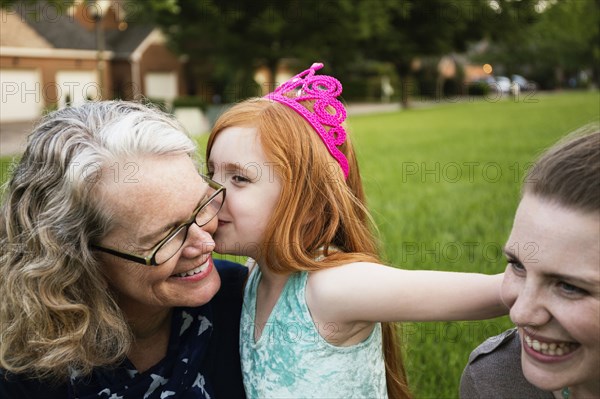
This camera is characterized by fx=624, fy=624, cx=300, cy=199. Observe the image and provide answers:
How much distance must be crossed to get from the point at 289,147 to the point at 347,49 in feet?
88.5

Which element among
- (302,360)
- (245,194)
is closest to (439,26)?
(245,194)

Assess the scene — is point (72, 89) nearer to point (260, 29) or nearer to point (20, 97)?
point (20, 97)

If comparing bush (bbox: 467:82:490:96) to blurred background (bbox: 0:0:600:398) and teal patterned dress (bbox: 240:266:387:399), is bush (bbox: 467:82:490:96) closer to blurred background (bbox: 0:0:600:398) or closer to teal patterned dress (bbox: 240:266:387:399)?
blurred background (bbox: 0:0:600:398)

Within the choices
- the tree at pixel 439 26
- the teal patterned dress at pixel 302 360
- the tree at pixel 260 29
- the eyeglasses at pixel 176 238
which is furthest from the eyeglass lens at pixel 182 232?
the tree at pixel 439 26

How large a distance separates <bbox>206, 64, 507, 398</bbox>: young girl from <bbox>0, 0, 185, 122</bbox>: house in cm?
70

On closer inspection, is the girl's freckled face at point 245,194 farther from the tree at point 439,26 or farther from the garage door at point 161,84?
the garage door at point 161,84

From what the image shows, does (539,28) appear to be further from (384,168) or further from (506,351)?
(506,351)

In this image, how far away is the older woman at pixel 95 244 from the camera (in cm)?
183

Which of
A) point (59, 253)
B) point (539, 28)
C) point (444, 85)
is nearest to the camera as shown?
point (59, 253)

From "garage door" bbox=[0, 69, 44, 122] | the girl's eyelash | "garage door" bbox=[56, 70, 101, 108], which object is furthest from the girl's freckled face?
"garage door" bbox=[0, 69, 44, 122]

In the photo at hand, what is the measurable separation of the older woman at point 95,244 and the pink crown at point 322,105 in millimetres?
424

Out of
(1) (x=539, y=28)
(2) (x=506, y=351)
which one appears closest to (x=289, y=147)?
(2) (x=506, y=351)

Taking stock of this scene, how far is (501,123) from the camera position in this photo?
53.9 ft

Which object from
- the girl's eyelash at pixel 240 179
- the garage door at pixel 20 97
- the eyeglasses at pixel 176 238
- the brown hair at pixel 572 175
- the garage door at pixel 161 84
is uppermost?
the brown hair at pixel 572 175
